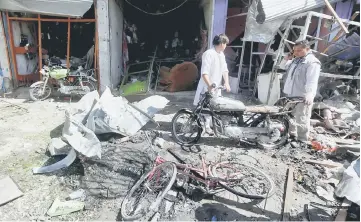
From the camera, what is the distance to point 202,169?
4.84 metres

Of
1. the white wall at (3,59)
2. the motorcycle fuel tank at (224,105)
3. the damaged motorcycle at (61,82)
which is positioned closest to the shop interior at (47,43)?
the white wall at (3,59)

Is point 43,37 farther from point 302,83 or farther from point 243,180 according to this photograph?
point 243,180

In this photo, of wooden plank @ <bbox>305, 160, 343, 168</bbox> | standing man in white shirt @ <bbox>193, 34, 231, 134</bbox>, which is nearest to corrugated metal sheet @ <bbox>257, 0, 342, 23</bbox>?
standing man in white shirt @ <bbox>193, 34, 231, 134</bbox>

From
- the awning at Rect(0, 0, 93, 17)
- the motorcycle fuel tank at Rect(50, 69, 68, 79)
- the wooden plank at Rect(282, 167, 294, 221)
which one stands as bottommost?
the wooden plank at Rect(282, 167, 294, 221)

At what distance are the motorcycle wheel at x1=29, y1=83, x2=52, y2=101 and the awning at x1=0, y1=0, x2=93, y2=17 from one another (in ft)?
7.57

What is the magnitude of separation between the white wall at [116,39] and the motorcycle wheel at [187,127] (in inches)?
169

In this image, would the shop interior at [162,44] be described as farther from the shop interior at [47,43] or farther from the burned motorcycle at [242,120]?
the burned motorcycle at [242,120]

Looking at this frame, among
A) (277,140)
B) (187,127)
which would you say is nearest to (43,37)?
(187,127)

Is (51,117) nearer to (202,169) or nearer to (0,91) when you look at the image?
(0,91)

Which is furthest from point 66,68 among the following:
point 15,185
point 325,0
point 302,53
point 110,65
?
point 325,0

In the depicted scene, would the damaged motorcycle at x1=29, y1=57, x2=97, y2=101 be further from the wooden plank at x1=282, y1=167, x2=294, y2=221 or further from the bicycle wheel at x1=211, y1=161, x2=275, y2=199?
the wooden plank at x1=282, y1=167, x2=294, y2=221

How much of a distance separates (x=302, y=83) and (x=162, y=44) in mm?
8200

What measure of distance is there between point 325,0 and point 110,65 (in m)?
6.60

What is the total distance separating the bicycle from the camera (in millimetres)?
4402
